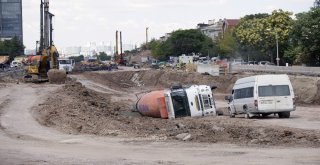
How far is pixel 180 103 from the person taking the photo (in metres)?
34.9

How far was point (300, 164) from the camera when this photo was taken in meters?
15.1

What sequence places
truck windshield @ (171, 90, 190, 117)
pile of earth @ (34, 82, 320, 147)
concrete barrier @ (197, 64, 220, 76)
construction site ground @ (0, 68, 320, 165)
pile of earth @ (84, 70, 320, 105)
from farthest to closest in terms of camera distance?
concrete barrier @ (197, 64, 220, 76)
pile of earth @ (84, 70, 320, 105)
truck windshield @ (171, 90, 190, 117)
pile of earth @ (34, 82, 320, 147)
construction site ground @ (0, 68, 320, 165)

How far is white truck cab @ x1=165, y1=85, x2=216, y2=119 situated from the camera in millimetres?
→ 34375

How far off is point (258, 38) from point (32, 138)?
9451cm

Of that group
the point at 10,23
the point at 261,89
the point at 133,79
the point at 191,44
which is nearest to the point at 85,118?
the point at 261,89

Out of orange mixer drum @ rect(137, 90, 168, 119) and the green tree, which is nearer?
orange mixer drum @ rect(137, 90, 168, 119)

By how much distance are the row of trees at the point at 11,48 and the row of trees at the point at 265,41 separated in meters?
44.7

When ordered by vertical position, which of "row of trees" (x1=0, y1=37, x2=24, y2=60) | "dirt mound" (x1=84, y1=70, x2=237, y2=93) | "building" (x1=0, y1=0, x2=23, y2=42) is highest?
"building" (x1=0, y1=0, x2=23, y2=42)

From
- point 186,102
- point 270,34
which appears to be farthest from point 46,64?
point 270,34

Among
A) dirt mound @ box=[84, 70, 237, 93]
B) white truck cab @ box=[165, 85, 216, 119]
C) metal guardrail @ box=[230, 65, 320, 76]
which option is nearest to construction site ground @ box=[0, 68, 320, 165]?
white truck cab @ box=[165, 85, 216, 119]

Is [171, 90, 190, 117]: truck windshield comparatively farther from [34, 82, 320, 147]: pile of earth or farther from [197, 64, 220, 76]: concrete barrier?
[197, 64, 220, 76]: concrete barrier

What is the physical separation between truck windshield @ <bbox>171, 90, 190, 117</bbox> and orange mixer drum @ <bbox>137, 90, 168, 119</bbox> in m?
0.85

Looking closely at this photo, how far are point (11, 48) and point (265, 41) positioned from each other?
65.2m

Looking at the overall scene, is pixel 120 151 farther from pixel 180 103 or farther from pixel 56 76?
pixel 56 76
